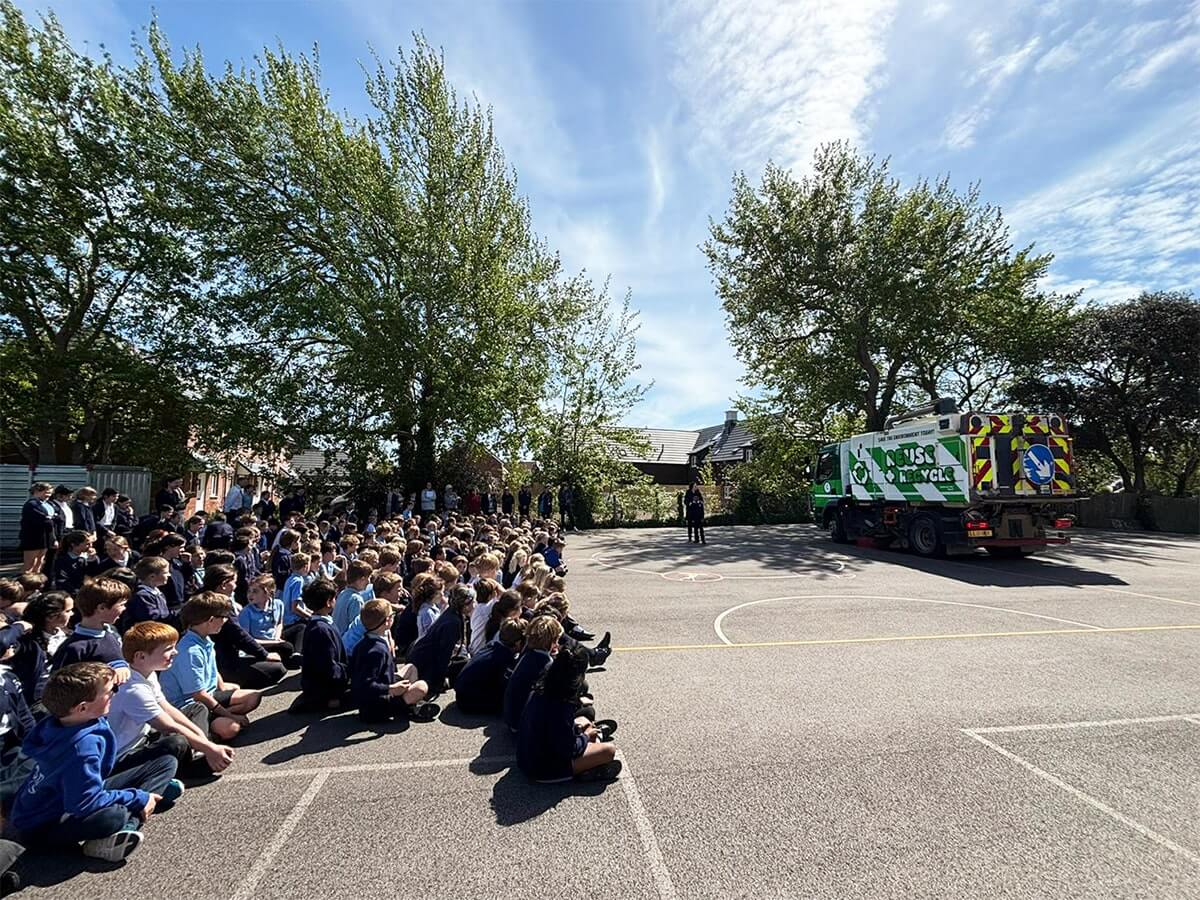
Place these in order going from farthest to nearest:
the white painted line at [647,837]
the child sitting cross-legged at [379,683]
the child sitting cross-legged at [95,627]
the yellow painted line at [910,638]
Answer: the yellow painted line at [910,638]
the child sitting cross-legged at [379,683]
the child sitting cross-legged at [95,627]
the white painted line at [647,837]

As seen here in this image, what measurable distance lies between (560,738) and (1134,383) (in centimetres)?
3523

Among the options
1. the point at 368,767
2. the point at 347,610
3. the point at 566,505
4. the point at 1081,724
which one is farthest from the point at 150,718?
the point at 566,505

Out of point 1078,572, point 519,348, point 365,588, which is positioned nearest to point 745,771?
point 365,588

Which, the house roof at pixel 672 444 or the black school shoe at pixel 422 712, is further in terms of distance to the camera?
the house roof at pixel 672 444

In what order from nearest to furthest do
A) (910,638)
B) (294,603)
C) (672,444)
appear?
1. (294,603)
2. (910,638)
3. (672,444)

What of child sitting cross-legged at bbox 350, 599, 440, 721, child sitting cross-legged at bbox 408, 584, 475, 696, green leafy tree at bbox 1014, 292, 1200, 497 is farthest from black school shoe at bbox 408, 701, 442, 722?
green leafy tree at bbox 1014, 292, 1200, 497

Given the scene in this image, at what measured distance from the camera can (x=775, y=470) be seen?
30.8 m

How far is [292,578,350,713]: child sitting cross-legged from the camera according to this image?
5734mm

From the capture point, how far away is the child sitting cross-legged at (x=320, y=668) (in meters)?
5.73

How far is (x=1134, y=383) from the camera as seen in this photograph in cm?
2792

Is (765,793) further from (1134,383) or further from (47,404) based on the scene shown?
(1134,383)

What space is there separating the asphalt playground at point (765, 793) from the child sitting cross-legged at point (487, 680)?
191 mm

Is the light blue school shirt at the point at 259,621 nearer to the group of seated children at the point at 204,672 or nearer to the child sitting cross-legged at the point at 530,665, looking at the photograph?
the group of seated children at the point at 204,672

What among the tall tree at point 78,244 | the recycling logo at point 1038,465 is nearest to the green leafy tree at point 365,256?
the tall tree at point 78,244
